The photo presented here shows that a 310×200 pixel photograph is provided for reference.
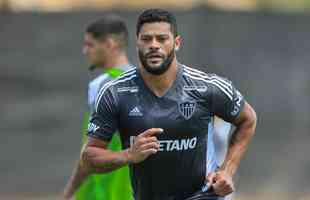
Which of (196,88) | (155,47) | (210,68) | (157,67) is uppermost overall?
(155,47)

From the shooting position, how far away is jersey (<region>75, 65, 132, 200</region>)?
8328 millimetres

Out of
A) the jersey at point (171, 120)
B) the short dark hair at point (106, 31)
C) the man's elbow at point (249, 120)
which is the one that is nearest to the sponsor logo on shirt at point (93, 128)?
the jersey at point (171, 120)

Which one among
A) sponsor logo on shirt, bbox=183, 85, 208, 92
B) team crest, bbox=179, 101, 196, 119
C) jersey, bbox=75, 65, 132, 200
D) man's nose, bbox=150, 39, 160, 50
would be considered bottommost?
jersey, bbox=75, 65, 132, 200

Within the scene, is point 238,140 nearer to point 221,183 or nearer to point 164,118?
point 221,183

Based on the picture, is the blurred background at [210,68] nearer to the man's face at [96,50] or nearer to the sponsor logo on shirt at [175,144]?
the man's face at [96,50]

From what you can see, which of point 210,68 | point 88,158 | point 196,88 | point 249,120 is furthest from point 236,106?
point 210,68

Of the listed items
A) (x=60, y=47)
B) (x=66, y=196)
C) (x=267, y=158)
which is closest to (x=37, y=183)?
(x=60, y=47)

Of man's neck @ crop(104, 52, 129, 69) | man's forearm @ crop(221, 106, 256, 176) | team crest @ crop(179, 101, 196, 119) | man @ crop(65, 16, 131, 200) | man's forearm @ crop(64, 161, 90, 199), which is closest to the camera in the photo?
team crest @ crop(179, 101, 196, 119)

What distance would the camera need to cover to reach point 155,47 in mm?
6840

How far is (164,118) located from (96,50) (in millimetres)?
1870

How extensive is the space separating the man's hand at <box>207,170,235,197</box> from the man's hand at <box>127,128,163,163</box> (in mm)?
457

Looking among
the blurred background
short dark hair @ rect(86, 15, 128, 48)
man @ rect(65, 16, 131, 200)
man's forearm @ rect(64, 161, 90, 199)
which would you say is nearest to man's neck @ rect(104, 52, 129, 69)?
man @ rect(65, 16, 131, 200)

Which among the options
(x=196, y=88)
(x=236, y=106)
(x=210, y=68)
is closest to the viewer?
(x=196, y=88)

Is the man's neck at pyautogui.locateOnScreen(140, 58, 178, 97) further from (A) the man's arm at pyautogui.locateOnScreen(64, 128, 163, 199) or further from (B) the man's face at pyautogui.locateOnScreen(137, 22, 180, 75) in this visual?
(A) the man's arm at pyautogui.locateOnScreen(64, 128, 163, 199)
